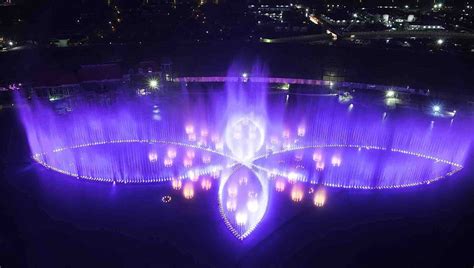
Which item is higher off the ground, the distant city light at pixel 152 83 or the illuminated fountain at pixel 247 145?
the distant city light at pixel 152 83

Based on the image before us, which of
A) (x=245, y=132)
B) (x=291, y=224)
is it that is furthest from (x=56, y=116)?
(x=291, y=224)

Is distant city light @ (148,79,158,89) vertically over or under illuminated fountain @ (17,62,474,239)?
over

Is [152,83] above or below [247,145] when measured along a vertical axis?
above

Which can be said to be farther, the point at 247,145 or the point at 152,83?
the point at 152,83

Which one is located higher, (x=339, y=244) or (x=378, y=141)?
(x=378, y=141)

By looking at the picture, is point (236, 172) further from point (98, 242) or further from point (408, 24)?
point (408, 24)

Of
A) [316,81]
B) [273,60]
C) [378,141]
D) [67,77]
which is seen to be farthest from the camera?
[273,60]

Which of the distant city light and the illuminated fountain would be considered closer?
the illuminated fountain

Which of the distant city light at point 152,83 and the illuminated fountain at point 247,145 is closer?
the illuminated fountain at point 247,145
